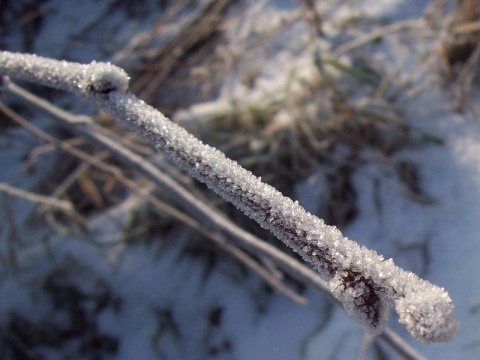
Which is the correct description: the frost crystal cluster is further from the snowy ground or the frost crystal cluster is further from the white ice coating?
the snowy ground

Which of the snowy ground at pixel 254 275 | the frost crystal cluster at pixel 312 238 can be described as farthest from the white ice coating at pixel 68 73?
the snowy ground at pixel 254 275

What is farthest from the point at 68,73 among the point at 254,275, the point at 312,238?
the point at 254,275

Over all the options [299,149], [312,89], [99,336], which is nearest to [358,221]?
→ [299,149]

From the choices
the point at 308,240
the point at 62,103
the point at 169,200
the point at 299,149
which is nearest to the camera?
the point at 308,240

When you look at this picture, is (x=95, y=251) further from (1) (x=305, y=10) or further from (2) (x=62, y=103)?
(1) (x=305, y=10)

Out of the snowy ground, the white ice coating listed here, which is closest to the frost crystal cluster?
the white ice coating

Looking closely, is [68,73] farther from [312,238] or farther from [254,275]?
[254,275]
